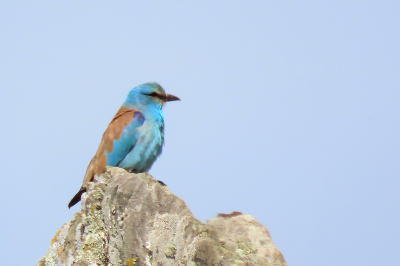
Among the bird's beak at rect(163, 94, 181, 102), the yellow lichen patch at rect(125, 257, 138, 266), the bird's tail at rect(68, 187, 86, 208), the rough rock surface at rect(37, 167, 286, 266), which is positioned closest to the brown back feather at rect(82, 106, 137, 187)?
the bird's tail at rect(68, 187, 86, 208)

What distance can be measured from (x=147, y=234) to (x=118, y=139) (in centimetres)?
323

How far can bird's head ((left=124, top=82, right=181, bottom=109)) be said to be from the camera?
301 inches

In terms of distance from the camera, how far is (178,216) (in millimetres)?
3986

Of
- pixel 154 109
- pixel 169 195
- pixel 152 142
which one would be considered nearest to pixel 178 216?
pixel 169 195

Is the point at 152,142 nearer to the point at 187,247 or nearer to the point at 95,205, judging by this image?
the point at 95,205

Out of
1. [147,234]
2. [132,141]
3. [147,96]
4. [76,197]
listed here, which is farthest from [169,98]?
[147,234]

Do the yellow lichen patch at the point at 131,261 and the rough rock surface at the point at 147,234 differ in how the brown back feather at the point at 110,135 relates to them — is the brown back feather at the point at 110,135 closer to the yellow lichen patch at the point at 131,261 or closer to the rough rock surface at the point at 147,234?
the rough rock surface at the point at 147,234

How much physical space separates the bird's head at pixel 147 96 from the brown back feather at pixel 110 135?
0.20 m

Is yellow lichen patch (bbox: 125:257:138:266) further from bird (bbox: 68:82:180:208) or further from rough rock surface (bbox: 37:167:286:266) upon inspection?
bird (bbox: 68:82:180:208)

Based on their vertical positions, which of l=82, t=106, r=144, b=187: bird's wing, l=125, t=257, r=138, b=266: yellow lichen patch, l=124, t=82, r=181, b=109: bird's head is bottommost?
l=125, t=257, r=138, b=266: yellow lichen patch

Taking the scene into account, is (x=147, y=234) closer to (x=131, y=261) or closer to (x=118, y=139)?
(x=131, y=261)

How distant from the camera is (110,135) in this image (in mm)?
7148

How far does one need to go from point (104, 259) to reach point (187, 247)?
88 cm

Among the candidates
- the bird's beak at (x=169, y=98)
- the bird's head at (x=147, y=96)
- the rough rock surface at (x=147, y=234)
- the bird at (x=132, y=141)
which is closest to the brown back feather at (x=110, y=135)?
the bird at (x=132, y=141)
